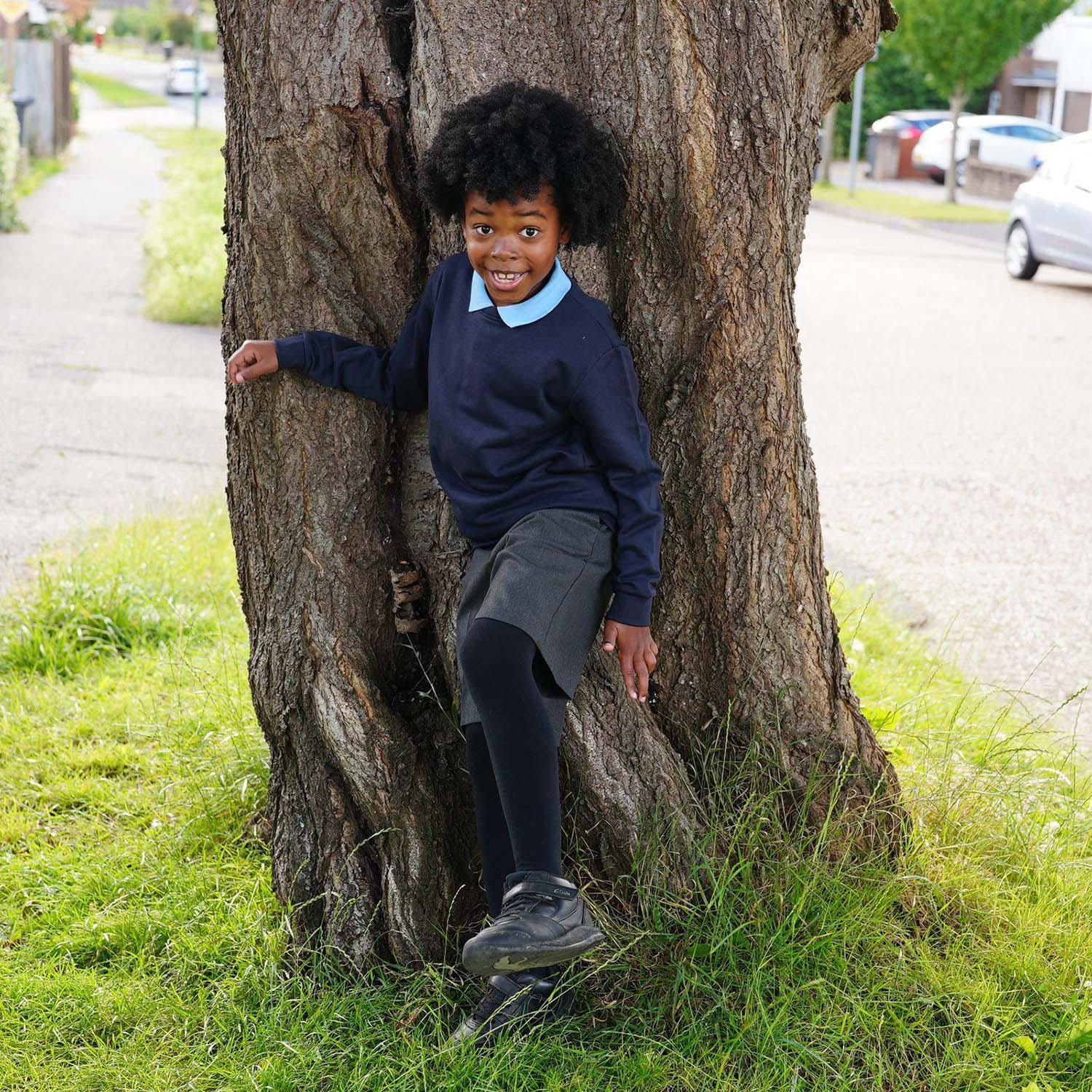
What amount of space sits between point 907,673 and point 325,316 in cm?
287

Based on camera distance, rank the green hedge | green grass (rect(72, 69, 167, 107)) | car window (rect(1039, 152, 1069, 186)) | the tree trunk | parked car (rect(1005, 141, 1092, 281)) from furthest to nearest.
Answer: green grass (rect(72, 69, 167, 107)), the green hedge, car window (rect(1039, 152, 1069, 186)), parked car (rect(1005, 141, 1092, 281)), the tree trunk

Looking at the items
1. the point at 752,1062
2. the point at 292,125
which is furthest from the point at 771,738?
the point at 292,125

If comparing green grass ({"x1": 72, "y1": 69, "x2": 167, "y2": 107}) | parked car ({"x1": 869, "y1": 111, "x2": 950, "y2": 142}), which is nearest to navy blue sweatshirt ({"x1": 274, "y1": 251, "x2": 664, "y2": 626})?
parked car ({"x1": 869, "y1": 111, "x2": 950, "y2": 142})

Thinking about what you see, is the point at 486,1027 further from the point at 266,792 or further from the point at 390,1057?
the point at 266,792

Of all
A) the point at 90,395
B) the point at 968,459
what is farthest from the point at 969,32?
the point at 90,395

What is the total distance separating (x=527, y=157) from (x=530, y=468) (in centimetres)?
65

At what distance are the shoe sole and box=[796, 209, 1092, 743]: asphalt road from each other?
5.92 ft

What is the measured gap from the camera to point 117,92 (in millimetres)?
59375

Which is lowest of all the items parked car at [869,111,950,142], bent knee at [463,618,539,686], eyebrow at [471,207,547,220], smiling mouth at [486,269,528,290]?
bent knee at [463,618,539,686]

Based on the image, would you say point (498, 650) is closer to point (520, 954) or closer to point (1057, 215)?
point (520, 954)

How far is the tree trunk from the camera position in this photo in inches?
124

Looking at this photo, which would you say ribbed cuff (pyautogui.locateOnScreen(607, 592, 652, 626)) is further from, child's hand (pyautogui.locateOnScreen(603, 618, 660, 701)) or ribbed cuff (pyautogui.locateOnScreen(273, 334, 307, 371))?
ribbed cuff (pyautogui.locateOnScreen(273, 334, 307, 371))

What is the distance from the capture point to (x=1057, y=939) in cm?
340

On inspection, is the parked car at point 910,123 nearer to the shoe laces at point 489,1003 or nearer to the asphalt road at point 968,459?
the asphalt road at point 968,459
